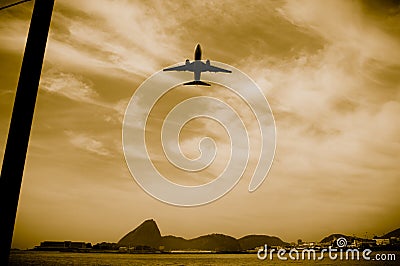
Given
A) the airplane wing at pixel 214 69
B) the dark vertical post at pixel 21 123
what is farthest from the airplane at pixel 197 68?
the dark vertical post at pixel 21 123

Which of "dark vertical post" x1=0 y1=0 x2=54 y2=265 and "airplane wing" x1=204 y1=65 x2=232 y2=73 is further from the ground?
"airplane wing" x1=204 y1=65 x2=232 y2=73

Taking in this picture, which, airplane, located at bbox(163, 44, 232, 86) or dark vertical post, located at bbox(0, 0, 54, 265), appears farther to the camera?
airplane, located at bbox(163, 44, 232, 86)

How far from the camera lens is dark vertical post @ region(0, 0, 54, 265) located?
287cm

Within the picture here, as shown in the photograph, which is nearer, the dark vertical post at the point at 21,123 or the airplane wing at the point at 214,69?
the dark vertical post at the point at 21,123

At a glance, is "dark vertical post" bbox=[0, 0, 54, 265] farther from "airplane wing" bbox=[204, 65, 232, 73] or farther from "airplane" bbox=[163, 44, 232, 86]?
"airplane wing" bbox=[204, 65, 232, 73]

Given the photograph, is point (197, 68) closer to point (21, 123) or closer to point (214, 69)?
point (214, 69)

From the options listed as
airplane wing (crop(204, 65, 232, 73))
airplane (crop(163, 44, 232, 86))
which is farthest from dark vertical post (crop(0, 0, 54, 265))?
airplane wing (crop(204, 65, 232, 73))

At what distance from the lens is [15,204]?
114 inches

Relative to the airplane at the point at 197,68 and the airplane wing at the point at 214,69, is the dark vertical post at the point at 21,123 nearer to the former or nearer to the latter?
the airplane at the point at 197,68

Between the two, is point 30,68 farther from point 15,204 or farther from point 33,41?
point 15,204

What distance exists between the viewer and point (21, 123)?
3020 millimetres

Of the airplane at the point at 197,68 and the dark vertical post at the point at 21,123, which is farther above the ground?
the airplane at the point at 197,68

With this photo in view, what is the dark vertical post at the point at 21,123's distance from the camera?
287cm

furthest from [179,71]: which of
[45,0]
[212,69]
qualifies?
[45,0]
